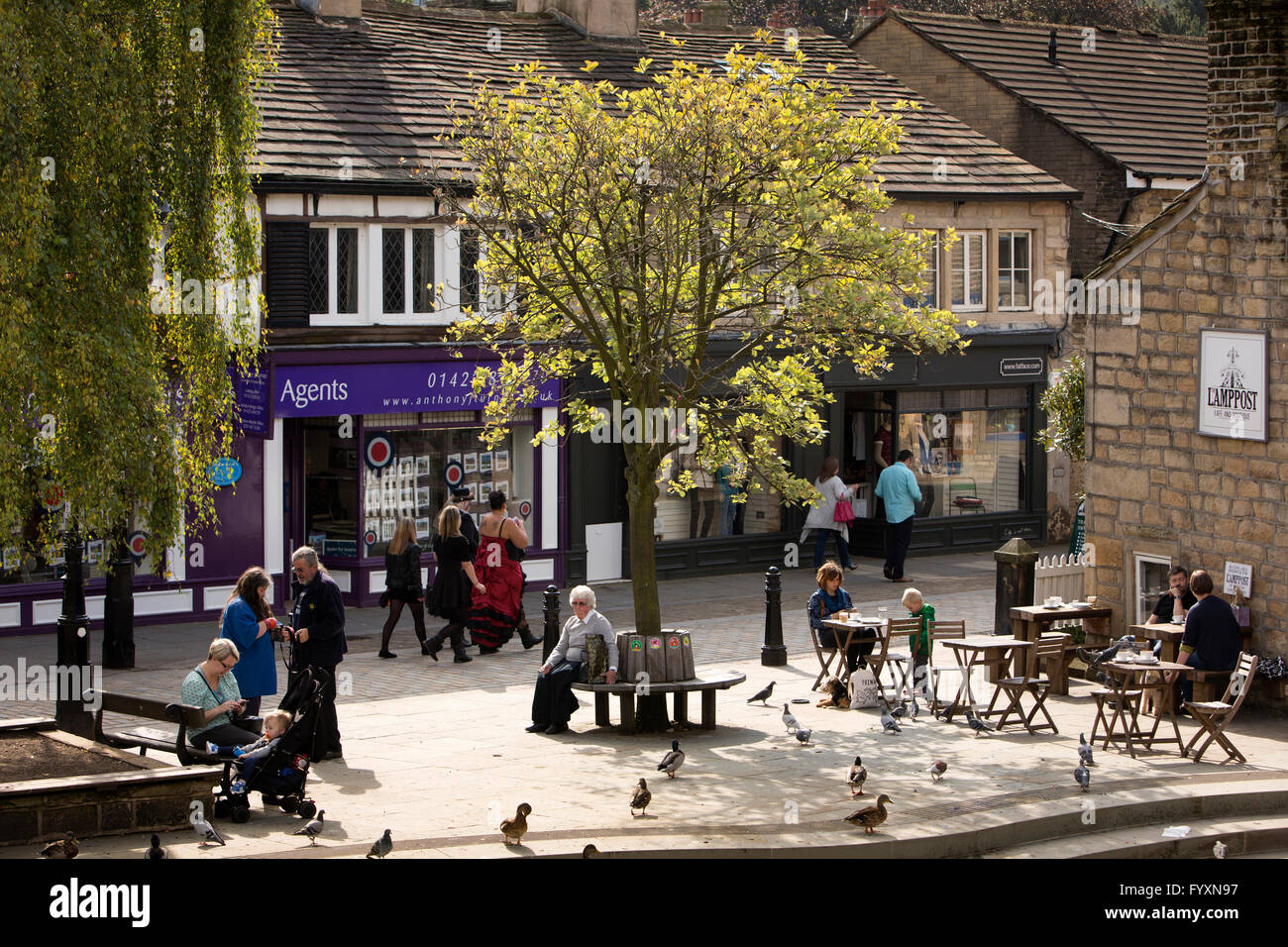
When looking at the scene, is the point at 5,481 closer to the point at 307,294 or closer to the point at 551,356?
the point at 551,356

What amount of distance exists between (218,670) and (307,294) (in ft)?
31.8

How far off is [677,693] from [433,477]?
885 centimetres

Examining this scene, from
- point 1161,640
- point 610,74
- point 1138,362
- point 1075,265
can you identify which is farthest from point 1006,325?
point 1161,640

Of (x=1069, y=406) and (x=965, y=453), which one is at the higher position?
(x=1069, y=406)

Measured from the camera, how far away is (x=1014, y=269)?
28.2 metres


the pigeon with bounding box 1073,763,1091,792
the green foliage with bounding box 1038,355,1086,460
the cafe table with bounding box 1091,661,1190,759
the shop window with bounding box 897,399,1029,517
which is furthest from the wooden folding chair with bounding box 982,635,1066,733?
the shop window with bounding box 897,399,1029,517

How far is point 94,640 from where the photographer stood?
63.5ft

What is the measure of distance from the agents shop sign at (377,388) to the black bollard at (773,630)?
4.15 metres

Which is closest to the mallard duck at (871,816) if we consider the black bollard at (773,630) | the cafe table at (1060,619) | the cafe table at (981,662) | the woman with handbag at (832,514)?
the cafe table at (981,662)

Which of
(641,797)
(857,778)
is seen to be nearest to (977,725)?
Result: (857,778)

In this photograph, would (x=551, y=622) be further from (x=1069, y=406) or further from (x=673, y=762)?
(x=1069, y=406)

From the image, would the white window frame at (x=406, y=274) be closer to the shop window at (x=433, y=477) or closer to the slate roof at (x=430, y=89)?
the slate roof at (x=430, y=89)

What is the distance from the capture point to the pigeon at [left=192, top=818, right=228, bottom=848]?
10.7 m

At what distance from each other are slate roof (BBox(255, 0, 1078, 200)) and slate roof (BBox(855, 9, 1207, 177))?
4.79 feet
